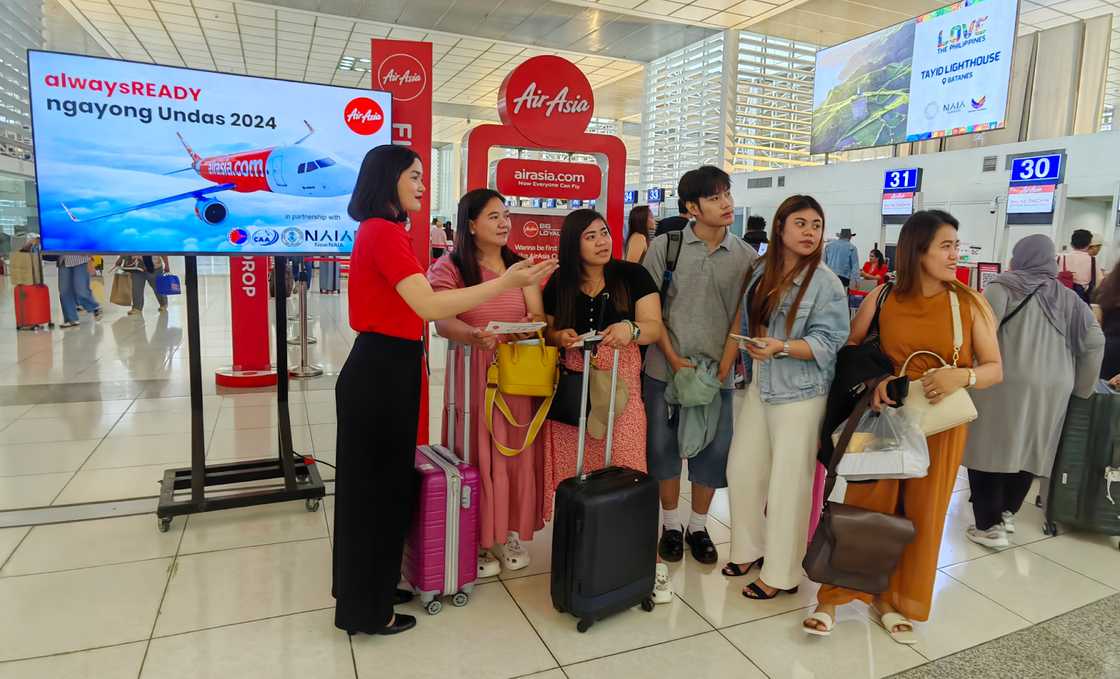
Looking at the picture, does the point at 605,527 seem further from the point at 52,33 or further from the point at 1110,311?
the point at 52,33

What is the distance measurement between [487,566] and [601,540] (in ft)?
2.23

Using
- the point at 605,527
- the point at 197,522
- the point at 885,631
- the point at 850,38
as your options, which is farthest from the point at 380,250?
the point at 850,38

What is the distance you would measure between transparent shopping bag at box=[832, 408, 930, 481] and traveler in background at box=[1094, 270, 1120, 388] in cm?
235

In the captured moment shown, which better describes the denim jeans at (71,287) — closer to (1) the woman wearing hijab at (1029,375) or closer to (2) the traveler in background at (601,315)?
(2) the traveler in background at (601,315)

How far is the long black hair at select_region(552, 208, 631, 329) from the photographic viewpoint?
8.32ft

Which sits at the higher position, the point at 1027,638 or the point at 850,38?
the point at 850,38

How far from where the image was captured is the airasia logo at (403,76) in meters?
4.09

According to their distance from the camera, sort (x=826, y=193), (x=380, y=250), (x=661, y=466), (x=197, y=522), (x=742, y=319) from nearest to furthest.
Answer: (x=380, y=250), (x=742, y=319), (x=661, y=466), (x=197, y=522), (x=826, y=193)

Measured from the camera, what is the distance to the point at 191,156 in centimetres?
282

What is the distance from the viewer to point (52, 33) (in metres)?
12.0

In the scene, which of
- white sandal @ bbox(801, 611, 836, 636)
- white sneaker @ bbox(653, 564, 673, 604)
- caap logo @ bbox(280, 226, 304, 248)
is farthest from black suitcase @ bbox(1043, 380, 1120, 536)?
caap logo @ bbox(280, 226, 304, 248)

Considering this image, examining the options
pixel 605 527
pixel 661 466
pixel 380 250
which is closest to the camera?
pixel 380 250

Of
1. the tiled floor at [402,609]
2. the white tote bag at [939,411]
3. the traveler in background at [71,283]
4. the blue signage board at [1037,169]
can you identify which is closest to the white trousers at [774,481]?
the tiled floor at [402,609]

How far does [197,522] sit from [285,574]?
0.75 meters
